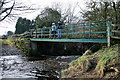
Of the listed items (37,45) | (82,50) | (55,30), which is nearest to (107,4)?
(55,30)

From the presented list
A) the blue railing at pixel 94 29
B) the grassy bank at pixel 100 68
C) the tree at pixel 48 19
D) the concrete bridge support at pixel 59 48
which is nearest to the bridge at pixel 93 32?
the blue railing at pixel 94 29

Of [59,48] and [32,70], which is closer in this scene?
[32,70]

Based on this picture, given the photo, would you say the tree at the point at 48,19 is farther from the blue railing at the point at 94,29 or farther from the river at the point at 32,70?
the river at the point at 32,70

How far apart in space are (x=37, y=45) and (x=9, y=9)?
13505mm

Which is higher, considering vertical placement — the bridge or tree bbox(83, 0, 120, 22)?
tree bbox(83, 0, 120, 22)

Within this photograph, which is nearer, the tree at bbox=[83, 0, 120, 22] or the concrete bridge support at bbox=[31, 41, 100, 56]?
the tree at bbox=[83, 0, 120, 22]

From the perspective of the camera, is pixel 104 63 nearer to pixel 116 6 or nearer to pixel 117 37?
pixel 117 37

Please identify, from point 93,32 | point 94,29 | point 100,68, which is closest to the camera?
point 100,68

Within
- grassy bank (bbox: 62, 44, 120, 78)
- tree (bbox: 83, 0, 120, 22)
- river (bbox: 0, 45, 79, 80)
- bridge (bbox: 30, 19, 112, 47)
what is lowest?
river (bbox: 0, 45, 79, 80)

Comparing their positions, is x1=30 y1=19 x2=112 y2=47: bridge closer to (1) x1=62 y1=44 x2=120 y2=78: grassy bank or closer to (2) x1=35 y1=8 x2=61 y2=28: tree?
(1) x1=62 y1=44 x2=120 y2=78: grassy bank

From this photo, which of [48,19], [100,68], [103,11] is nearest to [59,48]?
[48,19]

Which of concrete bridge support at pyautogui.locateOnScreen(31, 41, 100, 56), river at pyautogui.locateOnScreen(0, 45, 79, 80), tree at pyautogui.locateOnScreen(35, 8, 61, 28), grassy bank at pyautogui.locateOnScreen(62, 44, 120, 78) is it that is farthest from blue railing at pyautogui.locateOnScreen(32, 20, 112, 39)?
tree at pyautogui.locateOnScreen(35, 8, 61, 28)

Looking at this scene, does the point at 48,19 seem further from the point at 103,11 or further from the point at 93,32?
the point at 93,32

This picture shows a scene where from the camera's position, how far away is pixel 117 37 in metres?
6.75
